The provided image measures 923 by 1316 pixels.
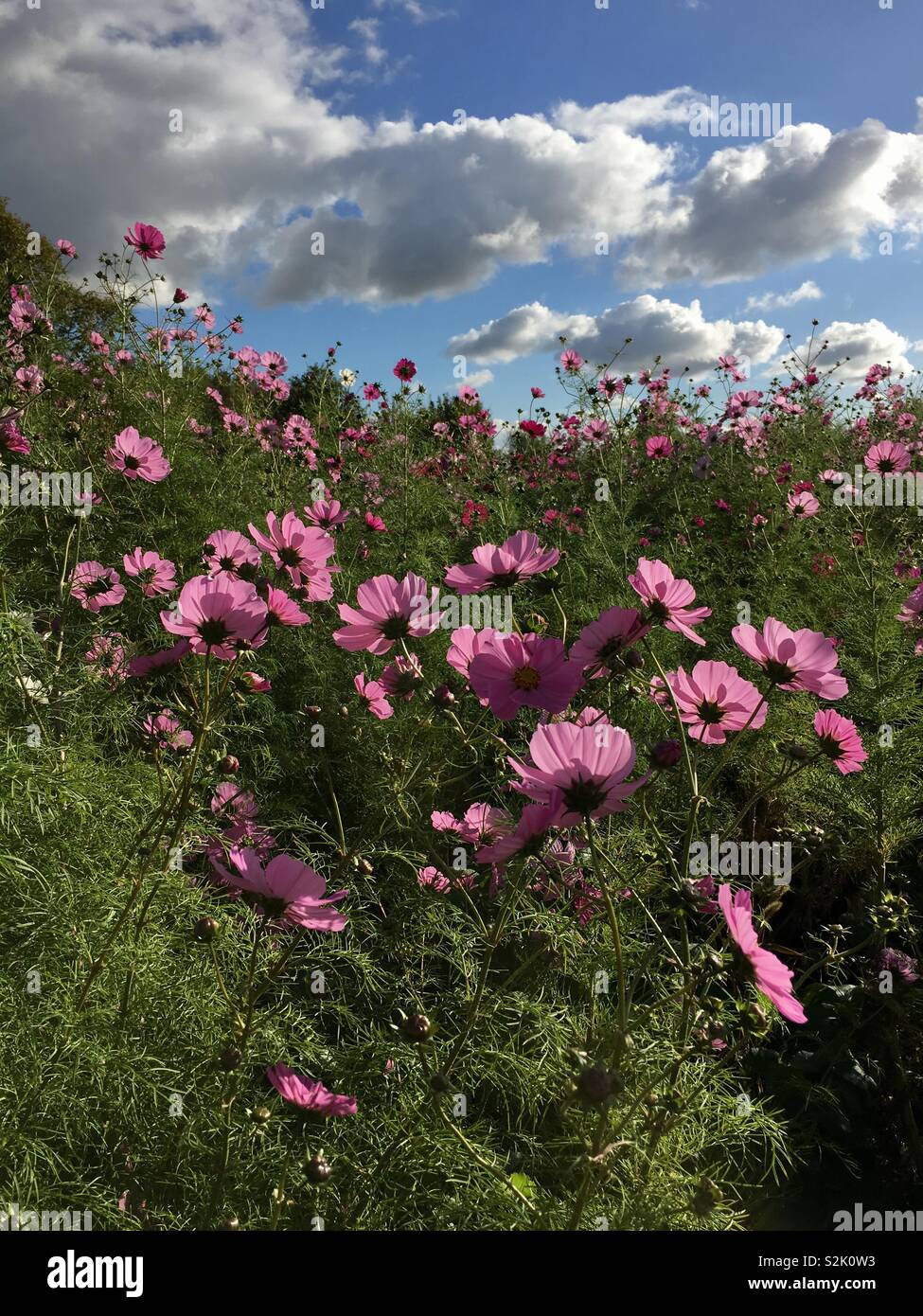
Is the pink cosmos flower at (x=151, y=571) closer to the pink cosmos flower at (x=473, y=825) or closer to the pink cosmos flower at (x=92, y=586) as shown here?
the pink cosmos flower at (x=92, y=586)

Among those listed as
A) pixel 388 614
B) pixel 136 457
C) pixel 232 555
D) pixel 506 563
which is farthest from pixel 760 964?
pixel 136 457

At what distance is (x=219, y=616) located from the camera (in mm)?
958

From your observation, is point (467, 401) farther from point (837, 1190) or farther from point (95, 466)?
point (837, 1190)

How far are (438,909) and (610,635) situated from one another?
0.75m

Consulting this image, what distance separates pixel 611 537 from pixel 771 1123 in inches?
94.2

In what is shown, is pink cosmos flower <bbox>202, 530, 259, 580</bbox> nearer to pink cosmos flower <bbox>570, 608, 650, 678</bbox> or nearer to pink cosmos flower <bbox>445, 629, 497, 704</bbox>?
pink cosmos flower <bbox>445, 629, 497, 704</bbox>

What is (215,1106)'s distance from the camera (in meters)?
0.97

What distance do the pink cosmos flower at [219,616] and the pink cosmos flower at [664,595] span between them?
1.63 feet

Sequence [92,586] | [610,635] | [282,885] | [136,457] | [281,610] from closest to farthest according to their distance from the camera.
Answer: [282,885] < [610,635] < [281,610] < [92,586] < [136,457]

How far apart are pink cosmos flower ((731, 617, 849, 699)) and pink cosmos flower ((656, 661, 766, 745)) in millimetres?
40

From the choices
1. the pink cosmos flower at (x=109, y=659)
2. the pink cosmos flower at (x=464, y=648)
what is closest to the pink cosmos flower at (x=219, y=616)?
the pink cosmos flower at (x=464, y=648)

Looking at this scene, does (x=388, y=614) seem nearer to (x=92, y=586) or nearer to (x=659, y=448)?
(x=92, y=586)

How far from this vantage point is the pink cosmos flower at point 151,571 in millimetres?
1608

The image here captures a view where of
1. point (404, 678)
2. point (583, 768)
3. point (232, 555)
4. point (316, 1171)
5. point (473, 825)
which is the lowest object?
point (316, 1171)
